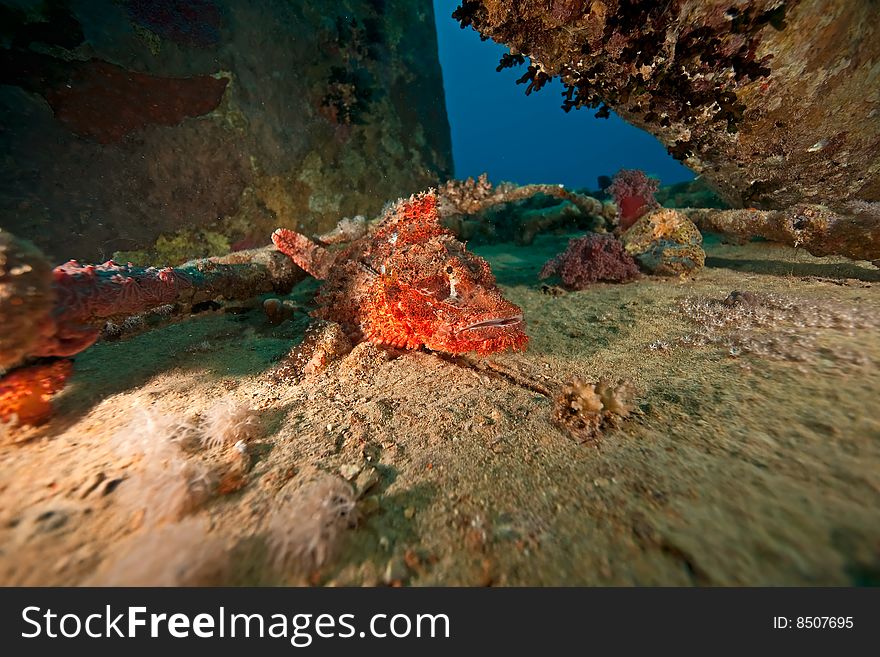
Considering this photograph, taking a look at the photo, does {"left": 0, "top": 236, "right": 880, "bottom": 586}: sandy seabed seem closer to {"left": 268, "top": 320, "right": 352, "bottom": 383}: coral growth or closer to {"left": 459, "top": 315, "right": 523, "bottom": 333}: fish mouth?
{"left": 268, "top": 320, "right": 352, "bottom": 383}: coral growth

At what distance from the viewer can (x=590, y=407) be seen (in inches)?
81.7

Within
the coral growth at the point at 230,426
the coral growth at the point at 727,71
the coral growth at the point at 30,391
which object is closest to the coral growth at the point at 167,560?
the coral growth at the point at 230,426

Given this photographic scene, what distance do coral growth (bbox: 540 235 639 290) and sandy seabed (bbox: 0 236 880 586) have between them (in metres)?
2.09

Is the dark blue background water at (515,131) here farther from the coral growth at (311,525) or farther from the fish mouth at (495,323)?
the coral growth at (311,525)

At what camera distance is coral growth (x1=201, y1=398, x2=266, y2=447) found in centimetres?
199

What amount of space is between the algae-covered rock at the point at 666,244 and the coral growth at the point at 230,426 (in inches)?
212

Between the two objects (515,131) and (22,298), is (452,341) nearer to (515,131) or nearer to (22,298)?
(22,298)

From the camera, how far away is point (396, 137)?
10789 millimetres

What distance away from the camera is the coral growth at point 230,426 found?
1.99m

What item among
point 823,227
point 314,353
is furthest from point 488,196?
point 314,353
